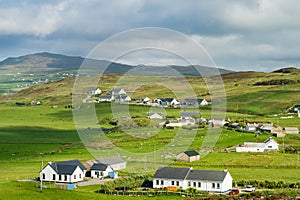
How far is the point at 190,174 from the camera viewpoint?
197 ft

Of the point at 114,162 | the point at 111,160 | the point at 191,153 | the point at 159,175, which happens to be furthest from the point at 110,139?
the point at 159,175

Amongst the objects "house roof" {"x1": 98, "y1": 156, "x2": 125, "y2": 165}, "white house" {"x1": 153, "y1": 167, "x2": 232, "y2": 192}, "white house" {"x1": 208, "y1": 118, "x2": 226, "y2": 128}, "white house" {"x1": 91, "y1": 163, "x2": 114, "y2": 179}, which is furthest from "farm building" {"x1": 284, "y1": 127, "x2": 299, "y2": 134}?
"white house" {"x1": 91, "y1": 163, "x2": 114, "y2": 179}

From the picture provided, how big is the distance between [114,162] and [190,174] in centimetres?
1581

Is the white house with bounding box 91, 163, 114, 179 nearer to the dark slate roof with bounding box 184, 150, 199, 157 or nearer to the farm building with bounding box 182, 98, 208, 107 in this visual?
the dark slate roof with bounding box 184, 150, 199, 157

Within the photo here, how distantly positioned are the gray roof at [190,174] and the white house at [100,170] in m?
9.32

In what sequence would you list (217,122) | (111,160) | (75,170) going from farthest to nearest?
(217,122)
(111,160)
(75,170)

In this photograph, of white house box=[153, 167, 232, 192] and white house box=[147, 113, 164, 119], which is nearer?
white house box=[153, 167, 232, 192]

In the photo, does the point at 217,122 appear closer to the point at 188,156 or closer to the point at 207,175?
the point at 188,156

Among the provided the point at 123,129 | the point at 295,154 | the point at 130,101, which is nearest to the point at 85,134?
the point at 123,129

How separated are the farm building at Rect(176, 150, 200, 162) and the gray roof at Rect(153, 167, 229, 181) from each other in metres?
16.9

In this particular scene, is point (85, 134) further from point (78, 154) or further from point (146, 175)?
point (146, 175)

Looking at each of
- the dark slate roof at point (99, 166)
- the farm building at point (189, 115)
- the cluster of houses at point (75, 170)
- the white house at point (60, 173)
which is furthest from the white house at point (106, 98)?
the white house at point (60, 173)

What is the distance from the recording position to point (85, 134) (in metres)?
104

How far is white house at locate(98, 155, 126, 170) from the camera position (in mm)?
70075
